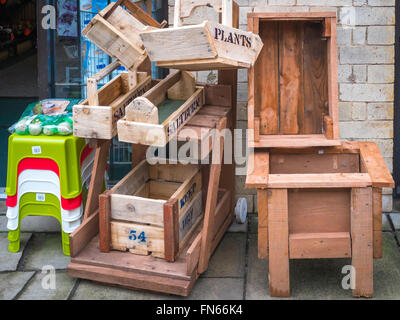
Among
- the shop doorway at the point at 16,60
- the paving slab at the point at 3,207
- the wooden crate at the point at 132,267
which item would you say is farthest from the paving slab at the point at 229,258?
the shop doorway at the point at 16,60

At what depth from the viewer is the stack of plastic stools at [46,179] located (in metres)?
4.03

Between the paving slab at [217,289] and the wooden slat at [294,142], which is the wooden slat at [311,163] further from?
the paving slab at [217,289]

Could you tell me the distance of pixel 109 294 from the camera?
143 inches

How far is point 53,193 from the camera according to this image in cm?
411

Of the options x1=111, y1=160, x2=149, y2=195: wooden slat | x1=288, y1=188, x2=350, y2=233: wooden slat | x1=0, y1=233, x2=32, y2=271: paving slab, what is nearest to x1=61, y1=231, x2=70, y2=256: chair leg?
x1=0, y1=233, x2=32, y2=271: paving slab

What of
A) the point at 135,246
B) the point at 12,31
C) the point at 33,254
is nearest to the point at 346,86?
the point at 135,246

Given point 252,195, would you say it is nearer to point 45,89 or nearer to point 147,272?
point 147,272

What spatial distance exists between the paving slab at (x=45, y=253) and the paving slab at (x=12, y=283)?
0.39 feet

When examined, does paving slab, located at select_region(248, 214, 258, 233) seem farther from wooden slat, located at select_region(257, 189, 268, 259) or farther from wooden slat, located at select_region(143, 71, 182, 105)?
wooden slat, located at select_region(143, 71, 182, 105)

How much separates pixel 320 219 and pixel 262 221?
1.26 ft

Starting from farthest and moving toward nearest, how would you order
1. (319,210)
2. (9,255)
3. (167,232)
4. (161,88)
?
(9,255) < (161,88) < (167,232) < (319,210)

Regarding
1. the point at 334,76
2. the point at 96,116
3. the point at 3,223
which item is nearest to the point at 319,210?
the point at 334,76

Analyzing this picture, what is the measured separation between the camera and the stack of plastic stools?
159 inches

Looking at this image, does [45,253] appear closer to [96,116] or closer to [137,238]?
[137,238]
